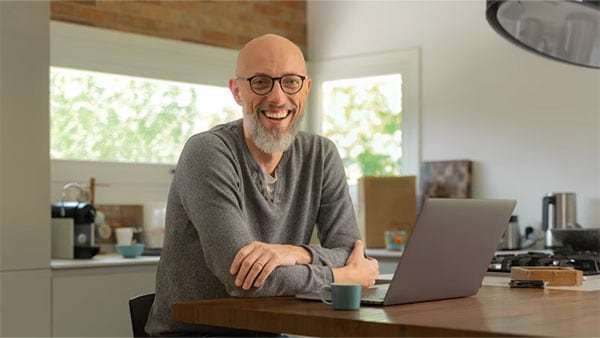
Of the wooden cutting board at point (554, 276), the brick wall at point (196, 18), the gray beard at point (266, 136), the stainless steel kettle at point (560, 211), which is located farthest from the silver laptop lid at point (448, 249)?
the brick wall at point (196, 18)

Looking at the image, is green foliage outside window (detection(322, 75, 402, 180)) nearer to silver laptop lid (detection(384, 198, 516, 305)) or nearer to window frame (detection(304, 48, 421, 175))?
window frame (detection(304, 48, 421, 175))

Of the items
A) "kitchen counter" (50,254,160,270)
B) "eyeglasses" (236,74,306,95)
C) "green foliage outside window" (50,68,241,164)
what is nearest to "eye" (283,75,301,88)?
"eyeglasses" (236,74,306,95)

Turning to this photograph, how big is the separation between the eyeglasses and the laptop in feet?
1.95

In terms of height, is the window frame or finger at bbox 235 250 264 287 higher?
the window frame

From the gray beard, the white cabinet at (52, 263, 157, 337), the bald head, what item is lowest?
the white cabinet at (52, 263, 157, 337)

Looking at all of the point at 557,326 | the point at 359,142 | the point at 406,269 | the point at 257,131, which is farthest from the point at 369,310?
the point at 359,142

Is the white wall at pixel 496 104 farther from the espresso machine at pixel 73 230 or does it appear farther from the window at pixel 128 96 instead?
the espresso machine at pixel 73 230

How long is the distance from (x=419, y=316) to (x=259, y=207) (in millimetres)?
777

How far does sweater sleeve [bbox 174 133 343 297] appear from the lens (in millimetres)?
2119

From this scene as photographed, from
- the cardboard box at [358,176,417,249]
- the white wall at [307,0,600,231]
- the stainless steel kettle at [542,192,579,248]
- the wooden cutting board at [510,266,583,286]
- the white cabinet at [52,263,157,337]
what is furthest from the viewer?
the cardboard box at [358,176,417,249]

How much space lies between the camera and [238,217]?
221 cm

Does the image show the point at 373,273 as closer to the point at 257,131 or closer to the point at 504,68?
the point at 257,131

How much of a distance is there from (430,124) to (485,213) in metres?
3.38

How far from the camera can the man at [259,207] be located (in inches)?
84.4
